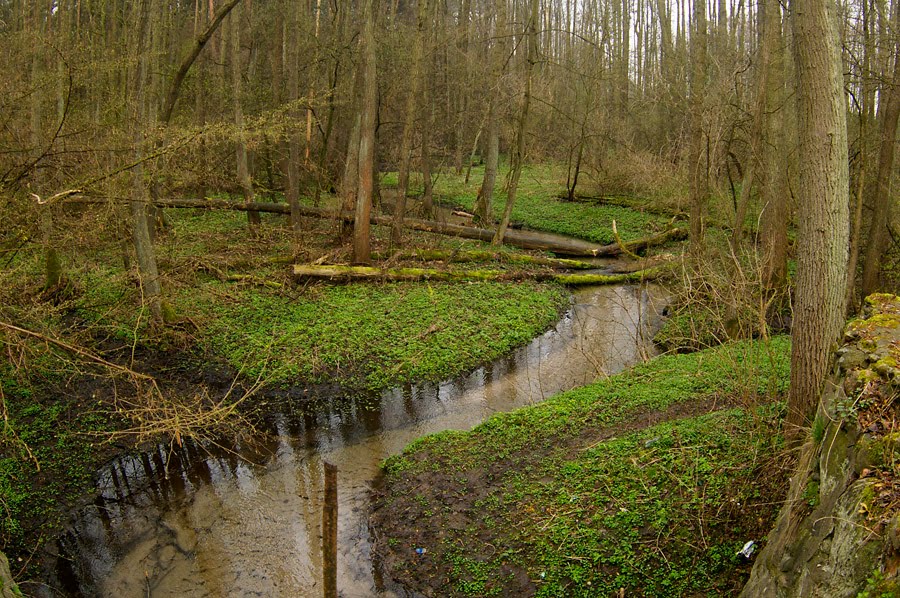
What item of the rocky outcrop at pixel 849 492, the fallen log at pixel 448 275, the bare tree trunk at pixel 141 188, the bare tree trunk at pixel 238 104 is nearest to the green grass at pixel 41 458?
the bare tree trunk at pixel 141 188

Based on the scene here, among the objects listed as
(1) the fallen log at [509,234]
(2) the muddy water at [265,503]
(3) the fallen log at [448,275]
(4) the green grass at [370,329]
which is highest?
(1) the fallen log at [509,234]

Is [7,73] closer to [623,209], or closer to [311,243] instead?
[311,243]

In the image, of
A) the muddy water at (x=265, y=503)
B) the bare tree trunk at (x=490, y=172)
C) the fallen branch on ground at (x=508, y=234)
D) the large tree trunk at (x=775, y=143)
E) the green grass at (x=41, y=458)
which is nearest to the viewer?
the muddy water at (x=265, y=503)

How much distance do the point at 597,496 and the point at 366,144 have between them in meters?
10.2

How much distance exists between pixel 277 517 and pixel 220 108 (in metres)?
16.3

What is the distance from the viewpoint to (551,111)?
28250mm

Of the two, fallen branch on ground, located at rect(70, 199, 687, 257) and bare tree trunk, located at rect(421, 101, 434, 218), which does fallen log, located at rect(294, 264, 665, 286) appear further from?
bare tree trunk, located at rect(421, 101, 434, 218)

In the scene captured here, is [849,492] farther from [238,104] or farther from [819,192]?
[238,104]

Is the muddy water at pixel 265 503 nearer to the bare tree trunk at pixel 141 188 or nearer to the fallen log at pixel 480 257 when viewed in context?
the bare tree trunk at pixel 141 188

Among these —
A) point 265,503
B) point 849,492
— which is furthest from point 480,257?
point 849,492

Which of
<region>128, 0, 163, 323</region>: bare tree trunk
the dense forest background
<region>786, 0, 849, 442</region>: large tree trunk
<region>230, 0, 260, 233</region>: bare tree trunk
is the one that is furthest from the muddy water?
<region>230, 0, 260, 233</region>: bare tree trunk

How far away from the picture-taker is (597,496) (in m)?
6.51

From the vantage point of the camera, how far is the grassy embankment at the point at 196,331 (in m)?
8.17

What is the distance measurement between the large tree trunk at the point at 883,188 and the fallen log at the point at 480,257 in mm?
7178
